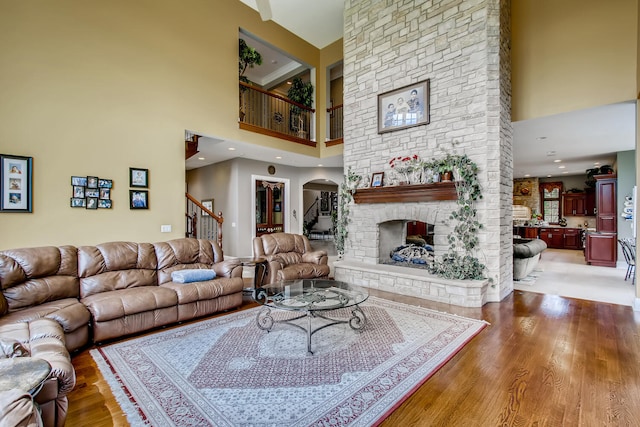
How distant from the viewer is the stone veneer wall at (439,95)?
453 cm

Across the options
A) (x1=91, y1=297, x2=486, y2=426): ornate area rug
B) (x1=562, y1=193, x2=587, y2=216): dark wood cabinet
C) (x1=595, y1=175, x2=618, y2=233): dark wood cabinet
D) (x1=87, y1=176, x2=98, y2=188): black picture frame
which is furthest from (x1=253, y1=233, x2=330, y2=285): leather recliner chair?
(x1=562, y1=193, x2=587, y2=216): dark wood cabinet

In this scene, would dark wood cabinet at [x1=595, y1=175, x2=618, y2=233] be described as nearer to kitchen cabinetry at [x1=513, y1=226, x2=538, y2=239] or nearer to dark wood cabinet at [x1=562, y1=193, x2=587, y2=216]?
kitchen cabinetry at [x1=513, y1=226, x2=538, y2=239]

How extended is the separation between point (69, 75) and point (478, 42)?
19.4 feet

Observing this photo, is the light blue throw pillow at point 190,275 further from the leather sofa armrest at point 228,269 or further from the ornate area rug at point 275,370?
the ornate area rug at point 275,370

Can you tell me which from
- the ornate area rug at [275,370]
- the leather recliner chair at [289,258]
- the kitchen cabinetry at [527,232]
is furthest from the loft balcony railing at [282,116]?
the kitchen cabinetry at [527,232]

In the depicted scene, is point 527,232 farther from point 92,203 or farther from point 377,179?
point 92,203

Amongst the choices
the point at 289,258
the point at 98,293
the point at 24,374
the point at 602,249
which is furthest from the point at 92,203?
the point at 602,249

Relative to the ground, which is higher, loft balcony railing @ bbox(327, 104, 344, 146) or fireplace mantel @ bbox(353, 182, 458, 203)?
loft balcony railing @ bbox(327, 104, 344, 146)

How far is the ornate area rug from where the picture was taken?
1.99 metres

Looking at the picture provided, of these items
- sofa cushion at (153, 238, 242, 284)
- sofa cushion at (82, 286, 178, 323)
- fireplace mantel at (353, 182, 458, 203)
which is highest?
fireplace mantel at (353, 182, 458, 203)

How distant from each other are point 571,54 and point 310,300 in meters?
5.37

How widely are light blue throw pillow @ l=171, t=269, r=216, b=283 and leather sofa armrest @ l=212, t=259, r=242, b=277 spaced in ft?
0.81

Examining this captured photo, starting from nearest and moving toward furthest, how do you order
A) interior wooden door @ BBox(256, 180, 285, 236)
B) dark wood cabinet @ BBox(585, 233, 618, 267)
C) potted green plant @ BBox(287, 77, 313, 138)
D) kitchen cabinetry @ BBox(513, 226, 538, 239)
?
dark wood cabinet @ BBox(585, 233, 618, 267)
potted green plant @ BBox(287, 77, 313, 138)
interior wooden door @ BBox(256, 180, 285, 236)
kitchen cabinetry @ BBox(513, 226, 538, 239)

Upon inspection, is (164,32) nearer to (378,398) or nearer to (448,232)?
(448,232)
